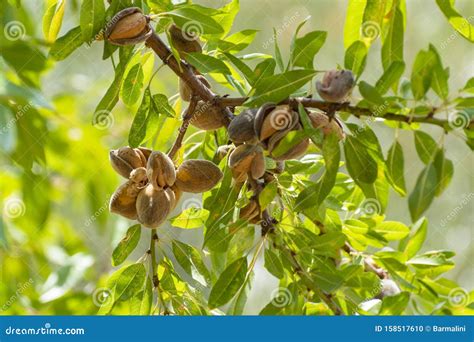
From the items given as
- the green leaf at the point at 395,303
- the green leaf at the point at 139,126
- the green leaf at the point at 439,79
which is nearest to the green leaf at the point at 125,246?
the green leaf at the point at 139,126

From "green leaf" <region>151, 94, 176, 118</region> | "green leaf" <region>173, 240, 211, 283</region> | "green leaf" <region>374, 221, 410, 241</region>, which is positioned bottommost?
"green leaf" <region>374, 221, 410, 241</region>

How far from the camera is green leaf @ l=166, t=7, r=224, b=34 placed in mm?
920

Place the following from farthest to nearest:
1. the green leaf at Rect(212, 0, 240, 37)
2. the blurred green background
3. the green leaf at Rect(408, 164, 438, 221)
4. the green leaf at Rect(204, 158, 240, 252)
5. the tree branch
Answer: the blurred green background
the green leaf at Rect(212, 0, 240, 37)
the green leaf at Rect(204, 158, 240, 252)
the tree branch
the green leaf at Rect(408, 164, 438, 221)

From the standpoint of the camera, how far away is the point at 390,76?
0.79m

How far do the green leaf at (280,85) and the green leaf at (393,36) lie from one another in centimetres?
9

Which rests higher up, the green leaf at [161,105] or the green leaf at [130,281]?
the green leaf at [161,105]

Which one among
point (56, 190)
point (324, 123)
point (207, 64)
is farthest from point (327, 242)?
point (56, 190)

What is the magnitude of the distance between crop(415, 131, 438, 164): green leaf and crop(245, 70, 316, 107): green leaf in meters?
0.14

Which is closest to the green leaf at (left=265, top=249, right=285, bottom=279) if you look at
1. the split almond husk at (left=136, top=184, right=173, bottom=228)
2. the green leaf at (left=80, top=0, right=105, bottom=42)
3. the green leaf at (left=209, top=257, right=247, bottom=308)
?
the green leaf at (left=209, top=257, right=247, bottom=308)

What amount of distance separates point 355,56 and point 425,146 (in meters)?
0.13

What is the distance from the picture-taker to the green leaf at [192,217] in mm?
1003

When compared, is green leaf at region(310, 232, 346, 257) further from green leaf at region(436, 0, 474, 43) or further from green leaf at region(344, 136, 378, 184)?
green leaf at region(436, 0, 474, 43)

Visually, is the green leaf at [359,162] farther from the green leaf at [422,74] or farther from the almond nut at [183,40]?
the almond nut at [183,40]

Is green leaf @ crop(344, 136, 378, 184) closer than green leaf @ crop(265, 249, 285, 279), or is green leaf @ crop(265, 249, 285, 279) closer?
green leaf @ crop(344, 136, 378, 184)
